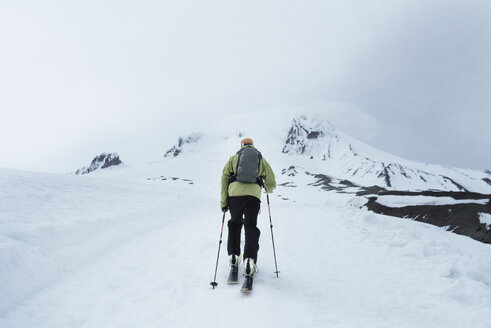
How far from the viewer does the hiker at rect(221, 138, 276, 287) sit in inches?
206

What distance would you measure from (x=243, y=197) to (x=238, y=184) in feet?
0.99

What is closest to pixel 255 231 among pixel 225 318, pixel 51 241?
pixel 225 318

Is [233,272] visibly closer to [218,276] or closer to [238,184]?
[218,276]

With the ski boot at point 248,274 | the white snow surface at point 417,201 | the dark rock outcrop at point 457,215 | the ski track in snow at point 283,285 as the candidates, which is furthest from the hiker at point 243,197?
the white snow surface at point 417,201

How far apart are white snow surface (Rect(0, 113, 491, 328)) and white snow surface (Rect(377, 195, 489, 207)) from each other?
5897 millimetres

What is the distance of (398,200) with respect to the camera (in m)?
17.5

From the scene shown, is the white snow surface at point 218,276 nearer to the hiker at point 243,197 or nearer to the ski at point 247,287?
the ski at point 247,287

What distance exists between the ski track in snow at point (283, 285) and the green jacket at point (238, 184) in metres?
1.83

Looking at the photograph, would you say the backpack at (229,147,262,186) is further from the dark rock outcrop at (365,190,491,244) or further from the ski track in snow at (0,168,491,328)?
the dark rock outcrop at (365,190,491,244)

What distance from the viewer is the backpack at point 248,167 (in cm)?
533

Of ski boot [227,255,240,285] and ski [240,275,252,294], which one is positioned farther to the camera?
ski boot [227,255,240,285]

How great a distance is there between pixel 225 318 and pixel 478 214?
463 inches

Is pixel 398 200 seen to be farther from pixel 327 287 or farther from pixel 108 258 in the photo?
pixel 108 258

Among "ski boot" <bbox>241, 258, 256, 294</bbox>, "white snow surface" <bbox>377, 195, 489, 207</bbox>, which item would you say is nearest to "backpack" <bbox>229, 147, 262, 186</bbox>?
"ski boot" <bbox>241, 258, 256, 294</bbox>
